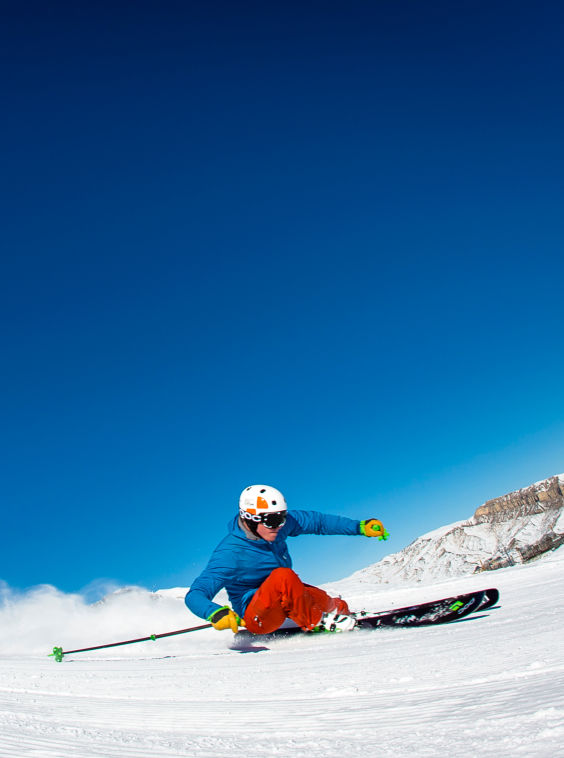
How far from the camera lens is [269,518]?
637cm

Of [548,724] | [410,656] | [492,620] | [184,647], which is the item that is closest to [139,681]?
[410,656]

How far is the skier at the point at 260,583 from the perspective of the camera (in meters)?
5.52

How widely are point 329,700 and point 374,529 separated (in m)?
5.35

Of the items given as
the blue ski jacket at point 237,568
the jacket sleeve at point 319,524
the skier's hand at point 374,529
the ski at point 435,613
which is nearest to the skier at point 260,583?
the blue ski jacket at point 237,568

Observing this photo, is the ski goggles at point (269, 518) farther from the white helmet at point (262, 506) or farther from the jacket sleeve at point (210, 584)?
the jacket sleeve at point (210, 584)

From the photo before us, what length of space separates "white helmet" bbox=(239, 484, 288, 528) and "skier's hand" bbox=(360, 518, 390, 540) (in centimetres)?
180

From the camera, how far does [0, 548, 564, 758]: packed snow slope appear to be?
62.0 inches

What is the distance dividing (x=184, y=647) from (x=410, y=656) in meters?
5.16

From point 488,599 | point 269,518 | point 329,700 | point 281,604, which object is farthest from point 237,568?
point 329,700

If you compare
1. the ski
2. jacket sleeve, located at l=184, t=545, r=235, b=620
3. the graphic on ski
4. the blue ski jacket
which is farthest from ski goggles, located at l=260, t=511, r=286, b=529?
the graphic on ski

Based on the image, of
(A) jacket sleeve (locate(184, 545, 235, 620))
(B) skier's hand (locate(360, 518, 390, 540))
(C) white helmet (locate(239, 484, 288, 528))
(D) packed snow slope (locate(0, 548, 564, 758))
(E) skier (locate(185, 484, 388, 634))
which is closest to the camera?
(D) packed snow slope (locate(0, 548, 564, 758))

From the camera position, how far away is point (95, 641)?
9.67 m

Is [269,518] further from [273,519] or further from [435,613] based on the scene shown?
[435,613]

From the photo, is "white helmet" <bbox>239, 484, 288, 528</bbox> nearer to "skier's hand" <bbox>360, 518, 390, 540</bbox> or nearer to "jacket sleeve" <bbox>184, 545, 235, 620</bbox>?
"jacket sleeve" <bbox>184, 545, 235, 620</bbox>
